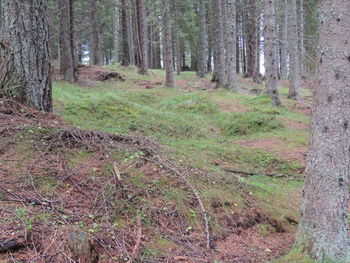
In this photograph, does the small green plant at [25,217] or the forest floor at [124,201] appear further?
the forest floor at [124,201]

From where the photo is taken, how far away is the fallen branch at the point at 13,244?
2656mm

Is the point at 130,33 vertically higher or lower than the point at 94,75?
higher

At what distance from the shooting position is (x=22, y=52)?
206 inches

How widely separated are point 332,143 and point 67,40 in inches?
A: 473

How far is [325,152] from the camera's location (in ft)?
11.7

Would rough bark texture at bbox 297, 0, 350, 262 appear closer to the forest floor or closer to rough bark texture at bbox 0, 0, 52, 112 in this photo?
the forest floor

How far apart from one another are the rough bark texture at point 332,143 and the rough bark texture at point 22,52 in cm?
417

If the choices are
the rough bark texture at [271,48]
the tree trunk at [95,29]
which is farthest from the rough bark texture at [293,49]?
the tree trunk at [95,29]

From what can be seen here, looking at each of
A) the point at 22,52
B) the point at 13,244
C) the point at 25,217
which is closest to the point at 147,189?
Result: the point at 25,217

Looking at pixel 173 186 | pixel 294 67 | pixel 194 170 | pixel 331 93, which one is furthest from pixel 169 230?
pixel 294 67

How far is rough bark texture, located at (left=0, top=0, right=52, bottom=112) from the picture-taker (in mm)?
5215

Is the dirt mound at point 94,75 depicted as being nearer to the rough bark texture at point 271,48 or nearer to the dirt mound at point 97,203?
the rough bark texture at point 271,48

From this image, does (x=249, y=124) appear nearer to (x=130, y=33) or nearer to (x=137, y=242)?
(x=137, y=242)

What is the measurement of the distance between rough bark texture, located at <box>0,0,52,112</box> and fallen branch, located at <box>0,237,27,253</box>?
3.10 meters
